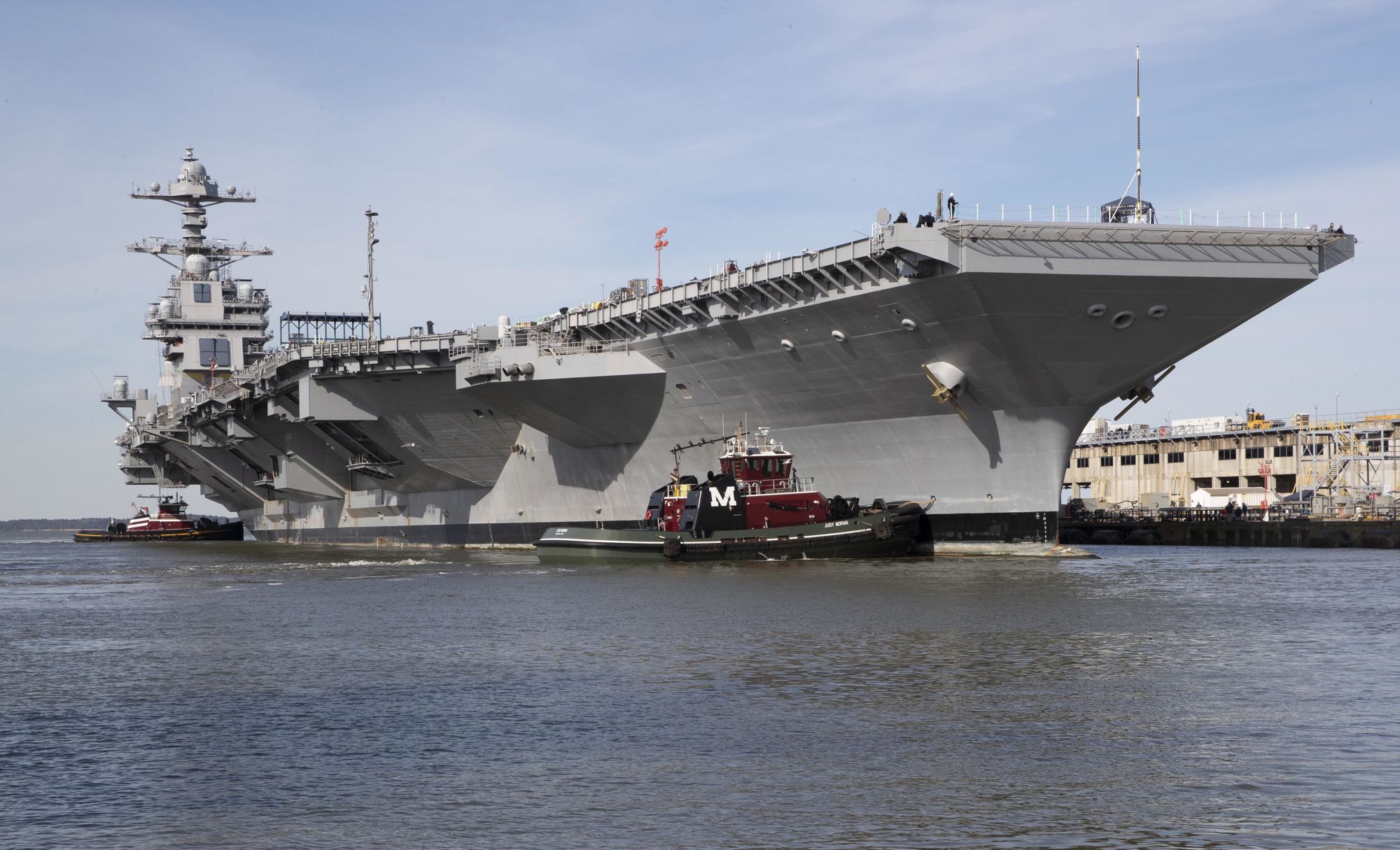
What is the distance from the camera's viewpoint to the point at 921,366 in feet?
99.7

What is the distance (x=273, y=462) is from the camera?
60.5m

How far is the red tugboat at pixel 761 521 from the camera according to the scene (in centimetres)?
3294

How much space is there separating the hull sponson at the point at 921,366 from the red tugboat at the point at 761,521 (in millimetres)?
903

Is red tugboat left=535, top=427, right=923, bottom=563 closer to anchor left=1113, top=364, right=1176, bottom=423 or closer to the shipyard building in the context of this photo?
anchor left=1113, top=364, right=1176, bottom=423

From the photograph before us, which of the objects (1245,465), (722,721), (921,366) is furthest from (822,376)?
(1245,465)

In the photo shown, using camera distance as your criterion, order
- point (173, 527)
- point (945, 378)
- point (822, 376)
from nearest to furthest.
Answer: point (945, 378) < point (822, 376) < point (173, 527)

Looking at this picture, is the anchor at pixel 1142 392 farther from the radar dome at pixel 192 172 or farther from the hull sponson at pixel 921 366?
the radar dome at pixel 192 172

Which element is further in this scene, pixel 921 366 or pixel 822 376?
pixel 822 376

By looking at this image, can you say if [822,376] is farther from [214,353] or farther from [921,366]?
[214,353]

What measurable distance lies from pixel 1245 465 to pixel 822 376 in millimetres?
47999

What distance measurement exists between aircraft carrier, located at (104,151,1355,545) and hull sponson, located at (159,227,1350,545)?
0.05 m

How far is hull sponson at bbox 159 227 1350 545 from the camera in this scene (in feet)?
90.9

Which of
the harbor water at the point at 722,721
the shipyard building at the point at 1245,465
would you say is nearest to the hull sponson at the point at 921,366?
the harbor water at the point at 722,721

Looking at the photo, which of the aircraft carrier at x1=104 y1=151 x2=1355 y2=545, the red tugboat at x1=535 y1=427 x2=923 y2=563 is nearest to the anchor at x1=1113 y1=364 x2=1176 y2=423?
the aircraft carrier at x1=104 y1=151 x2=1355 y2=545
